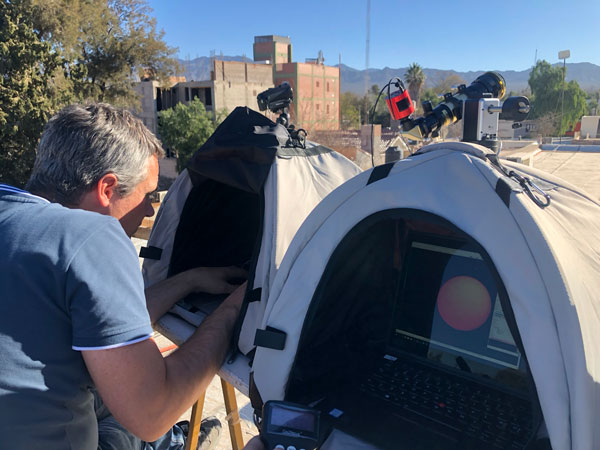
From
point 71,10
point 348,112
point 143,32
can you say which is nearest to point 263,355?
point 71,10

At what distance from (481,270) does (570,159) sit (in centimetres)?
1116

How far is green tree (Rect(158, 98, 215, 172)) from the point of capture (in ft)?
89.6

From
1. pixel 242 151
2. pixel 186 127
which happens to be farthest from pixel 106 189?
pixel 186 127

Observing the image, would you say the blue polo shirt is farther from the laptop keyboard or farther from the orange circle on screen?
the orange circle on screen

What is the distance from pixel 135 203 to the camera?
140 cm

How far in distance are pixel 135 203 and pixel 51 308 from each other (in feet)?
1.40

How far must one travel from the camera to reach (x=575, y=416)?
0.80 meters

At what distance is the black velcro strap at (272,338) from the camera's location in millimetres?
1164

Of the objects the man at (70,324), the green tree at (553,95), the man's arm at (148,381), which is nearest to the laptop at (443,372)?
the man's arm at (148,381)

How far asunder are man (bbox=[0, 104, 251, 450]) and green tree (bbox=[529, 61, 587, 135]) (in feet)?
175

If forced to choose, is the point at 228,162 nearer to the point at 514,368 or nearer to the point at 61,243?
the point at 61,243

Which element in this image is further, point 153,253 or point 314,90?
point 314,90

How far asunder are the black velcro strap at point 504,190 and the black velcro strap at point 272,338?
1.97ft

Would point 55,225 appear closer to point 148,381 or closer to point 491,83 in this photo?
point 148,381
